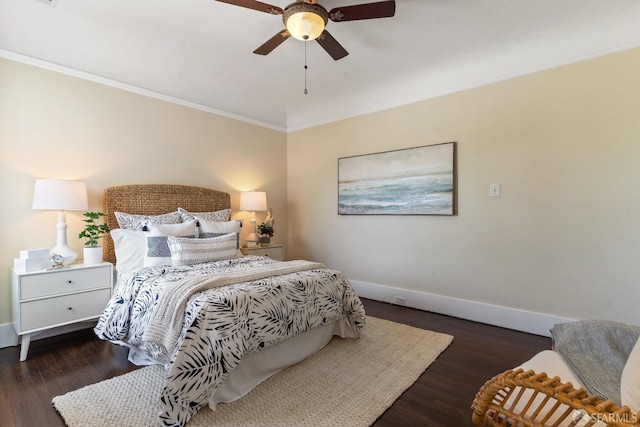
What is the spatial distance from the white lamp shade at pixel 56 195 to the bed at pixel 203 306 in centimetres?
44

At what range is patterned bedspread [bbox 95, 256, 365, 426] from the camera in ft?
5.52

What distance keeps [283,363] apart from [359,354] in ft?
2.08

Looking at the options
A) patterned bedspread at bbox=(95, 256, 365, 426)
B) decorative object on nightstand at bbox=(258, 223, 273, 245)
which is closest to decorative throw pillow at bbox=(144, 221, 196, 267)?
patterned bedspread at bbox=(95, 256, 365, 426)

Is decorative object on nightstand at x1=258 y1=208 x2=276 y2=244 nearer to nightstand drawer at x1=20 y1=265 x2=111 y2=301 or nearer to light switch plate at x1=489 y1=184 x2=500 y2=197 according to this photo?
nightstand drawer at x1=20 y1=265 x2=111 y2=301

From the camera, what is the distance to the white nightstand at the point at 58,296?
2381mm

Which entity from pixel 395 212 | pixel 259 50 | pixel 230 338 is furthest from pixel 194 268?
pixel 395 212

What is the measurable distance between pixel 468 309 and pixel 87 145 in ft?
14.1

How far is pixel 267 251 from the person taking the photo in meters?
4.22

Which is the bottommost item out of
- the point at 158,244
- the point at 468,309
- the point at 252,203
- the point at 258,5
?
the point at 468,309

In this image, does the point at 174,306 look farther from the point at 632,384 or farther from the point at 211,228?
the point at 632,384

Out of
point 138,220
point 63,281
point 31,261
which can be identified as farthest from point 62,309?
point 138,220

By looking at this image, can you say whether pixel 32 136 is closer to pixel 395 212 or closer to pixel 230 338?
pixel 230 338

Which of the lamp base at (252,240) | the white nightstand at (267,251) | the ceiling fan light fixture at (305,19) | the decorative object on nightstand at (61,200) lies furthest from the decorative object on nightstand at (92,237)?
the ceiling fan light fixture at (305,19)

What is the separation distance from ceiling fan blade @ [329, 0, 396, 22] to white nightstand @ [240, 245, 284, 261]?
2.85 m
